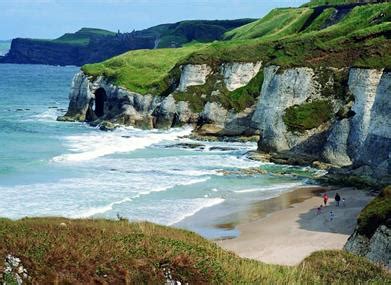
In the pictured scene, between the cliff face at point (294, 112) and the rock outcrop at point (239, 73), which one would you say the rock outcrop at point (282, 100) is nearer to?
the cliff face at point (294, 112)

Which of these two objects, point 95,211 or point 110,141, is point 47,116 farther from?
point 95,211

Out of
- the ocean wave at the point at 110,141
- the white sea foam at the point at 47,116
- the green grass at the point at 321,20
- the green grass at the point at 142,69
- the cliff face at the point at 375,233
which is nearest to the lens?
the cliff face at the point at 375,233

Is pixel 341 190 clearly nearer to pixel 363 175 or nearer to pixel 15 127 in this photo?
pixel 363 175

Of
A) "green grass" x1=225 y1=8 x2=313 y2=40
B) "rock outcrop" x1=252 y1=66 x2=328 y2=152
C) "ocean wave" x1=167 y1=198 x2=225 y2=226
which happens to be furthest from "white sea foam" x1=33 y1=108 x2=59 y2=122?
"ocean wave" x1=167 y1=198 x2=225 y2=226

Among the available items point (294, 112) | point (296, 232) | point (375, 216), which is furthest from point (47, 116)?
point (375, 216)

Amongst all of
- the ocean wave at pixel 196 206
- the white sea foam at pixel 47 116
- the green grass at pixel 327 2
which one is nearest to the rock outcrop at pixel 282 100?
the ocean wave at pixel 196 206

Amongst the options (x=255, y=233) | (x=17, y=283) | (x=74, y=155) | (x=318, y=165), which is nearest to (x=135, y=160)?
(x=74, y=155)
